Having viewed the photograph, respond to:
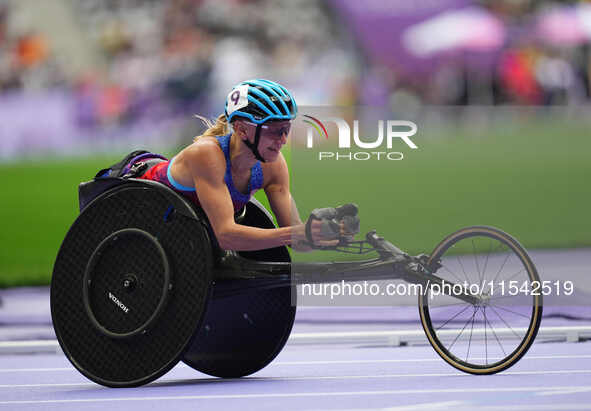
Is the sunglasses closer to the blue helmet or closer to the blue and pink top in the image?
the blue helmet

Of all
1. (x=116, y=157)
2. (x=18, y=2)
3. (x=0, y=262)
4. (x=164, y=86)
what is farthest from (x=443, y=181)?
(x=18, y=2)

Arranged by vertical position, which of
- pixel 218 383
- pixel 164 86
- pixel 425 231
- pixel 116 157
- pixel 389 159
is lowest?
pixel 218 383

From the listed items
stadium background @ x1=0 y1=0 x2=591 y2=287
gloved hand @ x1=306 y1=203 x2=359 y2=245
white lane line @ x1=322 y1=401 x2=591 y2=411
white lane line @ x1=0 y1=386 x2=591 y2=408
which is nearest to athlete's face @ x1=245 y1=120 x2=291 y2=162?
gloved hand @ x1=306 y1=203 x2=359 y2=245

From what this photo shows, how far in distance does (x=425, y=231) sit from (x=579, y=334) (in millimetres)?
1675

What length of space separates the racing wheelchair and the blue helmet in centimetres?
55

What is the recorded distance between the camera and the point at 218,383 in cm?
586

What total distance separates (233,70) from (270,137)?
894 inches

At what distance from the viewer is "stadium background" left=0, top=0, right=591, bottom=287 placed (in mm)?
24250

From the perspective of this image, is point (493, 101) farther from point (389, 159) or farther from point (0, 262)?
point (389, 159)

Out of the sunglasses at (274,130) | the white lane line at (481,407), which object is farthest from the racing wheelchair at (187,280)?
the white lane line at (481,407)

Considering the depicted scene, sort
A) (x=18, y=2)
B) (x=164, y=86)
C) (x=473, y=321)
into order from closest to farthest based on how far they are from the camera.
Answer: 1. (x=473, y=321)
2. (x=164, y=86)
3. (x=18, y=2)

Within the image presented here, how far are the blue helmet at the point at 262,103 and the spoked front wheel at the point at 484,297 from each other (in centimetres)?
102

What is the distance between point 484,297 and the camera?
5.41m

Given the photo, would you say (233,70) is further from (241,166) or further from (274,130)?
(274,130)
